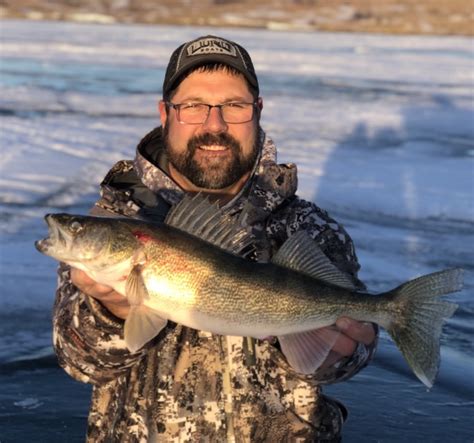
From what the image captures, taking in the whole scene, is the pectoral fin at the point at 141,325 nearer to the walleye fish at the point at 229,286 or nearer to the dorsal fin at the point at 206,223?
the walleye fish at the point at 229,286

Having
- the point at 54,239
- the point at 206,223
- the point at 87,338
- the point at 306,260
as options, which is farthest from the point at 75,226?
the point at 306,260

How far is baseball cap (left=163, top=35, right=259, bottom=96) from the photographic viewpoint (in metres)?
3.20

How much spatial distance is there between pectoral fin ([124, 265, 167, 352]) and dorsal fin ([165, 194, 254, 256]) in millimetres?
225

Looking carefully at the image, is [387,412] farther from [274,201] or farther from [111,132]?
[111,132]

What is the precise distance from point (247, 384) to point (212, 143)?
0.86m

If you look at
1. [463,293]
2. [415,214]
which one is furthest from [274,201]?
[415,214]

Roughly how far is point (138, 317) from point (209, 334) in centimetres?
55

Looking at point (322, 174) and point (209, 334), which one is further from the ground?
point (209, 334)

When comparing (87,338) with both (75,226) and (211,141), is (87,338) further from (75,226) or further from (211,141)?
(211,141)

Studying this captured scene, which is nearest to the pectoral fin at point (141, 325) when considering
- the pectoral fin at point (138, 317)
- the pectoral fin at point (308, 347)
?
the pectoral fin at point (138, 317)

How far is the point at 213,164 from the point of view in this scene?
3096 millimetres

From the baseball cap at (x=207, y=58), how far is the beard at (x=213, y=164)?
10.6 inches

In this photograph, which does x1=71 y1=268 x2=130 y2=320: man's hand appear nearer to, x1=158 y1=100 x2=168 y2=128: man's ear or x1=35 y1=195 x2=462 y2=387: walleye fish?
x1=35 y1=195 x2=462 y2=387: walleye fish

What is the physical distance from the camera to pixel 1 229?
21.0ft
